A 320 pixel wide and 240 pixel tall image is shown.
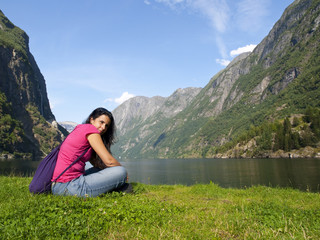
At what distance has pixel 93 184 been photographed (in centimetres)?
600

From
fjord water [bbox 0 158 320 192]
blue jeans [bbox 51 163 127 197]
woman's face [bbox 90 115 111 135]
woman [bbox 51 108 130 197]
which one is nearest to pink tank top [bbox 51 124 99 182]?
woman [bbox 51 108 130 197]

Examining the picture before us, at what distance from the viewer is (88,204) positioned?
4770mm

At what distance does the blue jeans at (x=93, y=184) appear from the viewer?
18.6 ft

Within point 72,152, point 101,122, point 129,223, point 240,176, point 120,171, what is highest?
point 101,122

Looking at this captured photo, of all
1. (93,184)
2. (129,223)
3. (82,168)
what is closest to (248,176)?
(93,184)

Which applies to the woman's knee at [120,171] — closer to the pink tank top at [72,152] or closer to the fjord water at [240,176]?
the pink tank top at [72,152]

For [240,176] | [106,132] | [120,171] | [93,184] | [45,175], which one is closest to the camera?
[45,175]

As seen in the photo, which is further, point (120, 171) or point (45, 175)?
point (120, 171)

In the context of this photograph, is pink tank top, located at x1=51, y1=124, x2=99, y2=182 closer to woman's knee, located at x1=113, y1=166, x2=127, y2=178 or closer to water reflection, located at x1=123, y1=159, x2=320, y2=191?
woman's knee, located at x1=113, y1=166, x2=127, y2=178

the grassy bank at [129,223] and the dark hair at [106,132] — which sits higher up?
the dark hair at [106,132]

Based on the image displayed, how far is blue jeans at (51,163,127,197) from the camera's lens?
567 cm

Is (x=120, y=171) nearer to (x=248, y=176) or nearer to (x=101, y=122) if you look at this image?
(x=101, y=122)

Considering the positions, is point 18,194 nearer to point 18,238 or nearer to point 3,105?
point 18,238

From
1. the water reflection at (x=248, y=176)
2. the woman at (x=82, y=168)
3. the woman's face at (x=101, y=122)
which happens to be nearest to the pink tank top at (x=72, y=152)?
the woman at (x=82, y=168)
